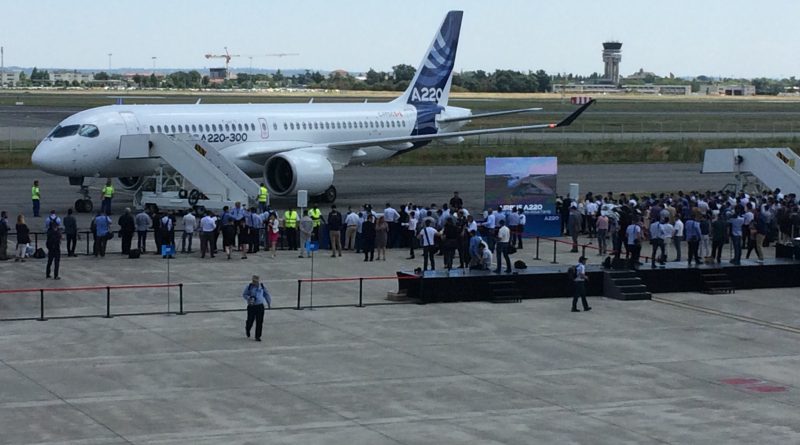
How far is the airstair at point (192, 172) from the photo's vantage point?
43094 millimetres

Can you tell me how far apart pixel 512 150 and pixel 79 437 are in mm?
59534

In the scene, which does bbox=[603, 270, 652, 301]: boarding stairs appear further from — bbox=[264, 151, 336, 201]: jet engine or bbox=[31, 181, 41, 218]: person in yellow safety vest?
bbox=[31, 181, 41, 218]: person in yellow safety vest

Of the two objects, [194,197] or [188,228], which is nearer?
[188,228]

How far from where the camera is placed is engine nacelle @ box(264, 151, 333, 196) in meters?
46.7

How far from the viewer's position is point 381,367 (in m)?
23.9

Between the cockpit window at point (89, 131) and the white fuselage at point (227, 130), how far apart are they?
0.03 meters

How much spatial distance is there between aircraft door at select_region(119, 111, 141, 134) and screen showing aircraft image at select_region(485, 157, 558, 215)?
12.1 m

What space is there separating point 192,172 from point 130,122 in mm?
3554

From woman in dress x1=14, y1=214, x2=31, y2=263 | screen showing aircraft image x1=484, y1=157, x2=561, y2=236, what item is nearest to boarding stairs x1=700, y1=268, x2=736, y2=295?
screen showing aircraft image x1=484, y1=157, x2=561, y2=236

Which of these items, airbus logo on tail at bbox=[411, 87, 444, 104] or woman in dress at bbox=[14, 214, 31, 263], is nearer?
woman in dress at bbox=[14, 214, 31, 263]

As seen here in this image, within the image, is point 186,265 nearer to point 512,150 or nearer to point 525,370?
point 525,370

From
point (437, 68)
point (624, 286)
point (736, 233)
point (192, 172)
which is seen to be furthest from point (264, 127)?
point (624, 286)

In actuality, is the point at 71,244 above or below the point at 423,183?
below

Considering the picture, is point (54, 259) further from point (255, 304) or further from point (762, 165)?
A: point (762, 165)
